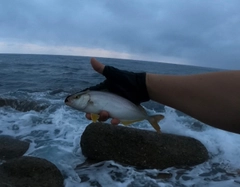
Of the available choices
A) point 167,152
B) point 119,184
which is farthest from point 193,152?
point 119,184

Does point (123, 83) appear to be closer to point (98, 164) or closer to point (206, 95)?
point (206, 95)

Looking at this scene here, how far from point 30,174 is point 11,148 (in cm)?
201

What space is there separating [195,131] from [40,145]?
6.33 meters

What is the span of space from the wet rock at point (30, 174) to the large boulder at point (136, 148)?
169cm

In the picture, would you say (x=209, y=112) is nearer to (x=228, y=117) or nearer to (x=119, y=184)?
(x=228, y=117)

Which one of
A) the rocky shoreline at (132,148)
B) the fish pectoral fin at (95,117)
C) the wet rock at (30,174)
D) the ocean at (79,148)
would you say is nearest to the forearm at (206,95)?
A: the fish pectoral fin at (95,117)

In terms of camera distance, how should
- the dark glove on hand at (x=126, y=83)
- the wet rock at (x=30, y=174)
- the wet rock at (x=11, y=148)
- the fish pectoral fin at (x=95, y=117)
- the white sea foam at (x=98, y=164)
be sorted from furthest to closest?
the wet rock at (x=11, y=148)
the white sea foam at (x=98, y=164)
the wet rock at (x=30, y=174)
the fish pectoral fin at (x=95, y=117)
the dark glove on hand at (x=126, y=83)

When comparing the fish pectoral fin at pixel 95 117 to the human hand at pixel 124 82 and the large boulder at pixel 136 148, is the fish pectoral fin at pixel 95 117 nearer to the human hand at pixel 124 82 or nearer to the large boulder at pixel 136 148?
the human hand at pixel 124 82

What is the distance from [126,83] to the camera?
2721 millimetres

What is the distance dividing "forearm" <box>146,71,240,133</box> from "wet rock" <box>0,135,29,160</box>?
5.32m

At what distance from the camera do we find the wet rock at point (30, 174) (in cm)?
523

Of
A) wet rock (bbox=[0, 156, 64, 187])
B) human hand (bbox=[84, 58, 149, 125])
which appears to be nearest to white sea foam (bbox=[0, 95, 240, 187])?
wet rock (bbox=[0, 156, 64, 187])

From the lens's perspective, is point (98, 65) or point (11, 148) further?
point (11, 148)

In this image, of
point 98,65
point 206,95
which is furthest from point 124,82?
point 206,95
